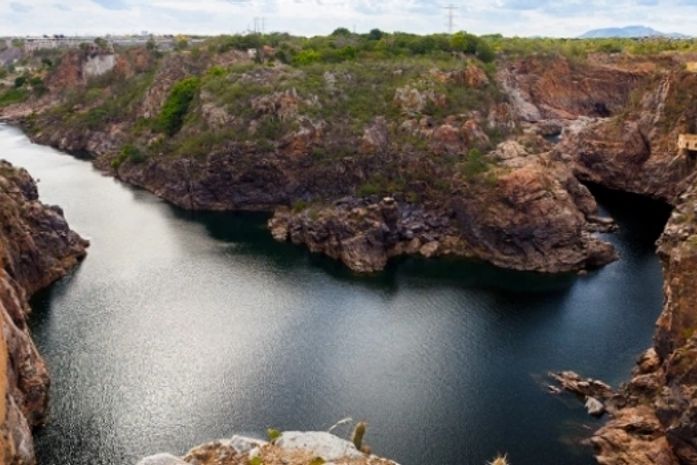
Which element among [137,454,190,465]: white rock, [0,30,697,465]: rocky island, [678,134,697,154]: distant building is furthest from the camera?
[678,134,697,154]: distant building

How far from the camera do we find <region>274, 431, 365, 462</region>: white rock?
115 feet

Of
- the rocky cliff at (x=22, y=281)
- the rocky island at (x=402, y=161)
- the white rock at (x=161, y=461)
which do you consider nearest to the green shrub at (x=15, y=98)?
the rocky island at (x=402, y=161)

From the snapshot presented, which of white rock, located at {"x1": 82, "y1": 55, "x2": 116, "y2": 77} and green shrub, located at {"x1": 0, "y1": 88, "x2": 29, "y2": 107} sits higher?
white rock, located at {"x1": 82, "y1": 55, "x2": 116, "y2": 77}

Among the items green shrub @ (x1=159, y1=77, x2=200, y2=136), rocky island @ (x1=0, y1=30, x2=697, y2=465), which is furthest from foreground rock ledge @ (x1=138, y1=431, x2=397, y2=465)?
green shrub @ (x1=159, y1=77, x2=200, y2=136)

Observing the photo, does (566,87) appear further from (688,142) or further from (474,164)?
(474,164)

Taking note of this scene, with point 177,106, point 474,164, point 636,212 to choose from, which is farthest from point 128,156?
point 636,212

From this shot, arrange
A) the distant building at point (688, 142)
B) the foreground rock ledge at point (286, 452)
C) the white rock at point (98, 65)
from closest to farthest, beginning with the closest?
the foreground rock ledge at point (286, 452)
the distant building at point (688, 142)
the white rock at point (98, 65)

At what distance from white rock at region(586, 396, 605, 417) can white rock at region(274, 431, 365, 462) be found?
22.2 meters

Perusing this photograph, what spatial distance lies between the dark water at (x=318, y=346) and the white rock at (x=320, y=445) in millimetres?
9693

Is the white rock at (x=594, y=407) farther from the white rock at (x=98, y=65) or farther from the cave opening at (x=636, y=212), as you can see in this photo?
the white rock at (x=98, y=65)

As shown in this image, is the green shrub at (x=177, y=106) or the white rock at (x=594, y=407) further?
the green shrub at (x=177, y=106)

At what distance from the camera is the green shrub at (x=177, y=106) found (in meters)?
121

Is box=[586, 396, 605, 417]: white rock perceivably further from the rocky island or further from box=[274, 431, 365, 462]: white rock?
box=[274, 431, 365, 462]: white rock

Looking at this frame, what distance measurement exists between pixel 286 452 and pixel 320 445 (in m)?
1.87
